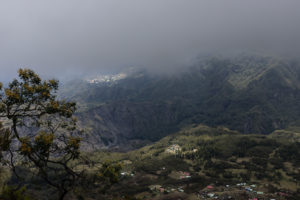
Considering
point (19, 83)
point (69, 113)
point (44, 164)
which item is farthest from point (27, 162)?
point (19, 83)

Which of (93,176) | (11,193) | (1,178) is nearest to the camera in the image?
(11,193)

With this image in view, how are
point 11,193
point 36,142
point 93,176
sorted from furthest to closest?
point 93,176, point 11,193, point 36,142

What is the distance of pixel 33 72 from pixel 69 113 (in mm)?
8203

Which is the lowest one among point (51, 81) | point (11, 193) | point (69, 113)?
point (11, 193)

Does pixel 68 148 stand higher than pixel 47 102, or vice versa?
pixel 47 102

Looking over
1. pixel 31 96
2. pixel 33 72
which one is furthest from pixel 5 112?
pixel 33 72

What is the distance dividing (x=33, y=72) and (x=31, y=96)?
12.2ft

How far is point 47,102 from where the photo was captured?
35.5 meters

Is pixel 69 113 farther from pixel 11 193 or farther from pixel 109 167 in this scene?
pixel 11 193

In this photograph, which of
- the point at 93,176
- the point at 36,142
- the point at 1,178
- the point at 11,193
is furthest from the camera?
the point at 93,176

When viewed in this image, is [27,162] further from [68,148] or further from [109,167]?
[109,167]

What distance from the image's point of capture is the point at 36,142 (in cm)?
2842

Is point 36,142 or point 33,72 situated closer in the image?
point 36,142

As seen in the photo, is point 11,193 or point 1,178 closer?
point 11,193
